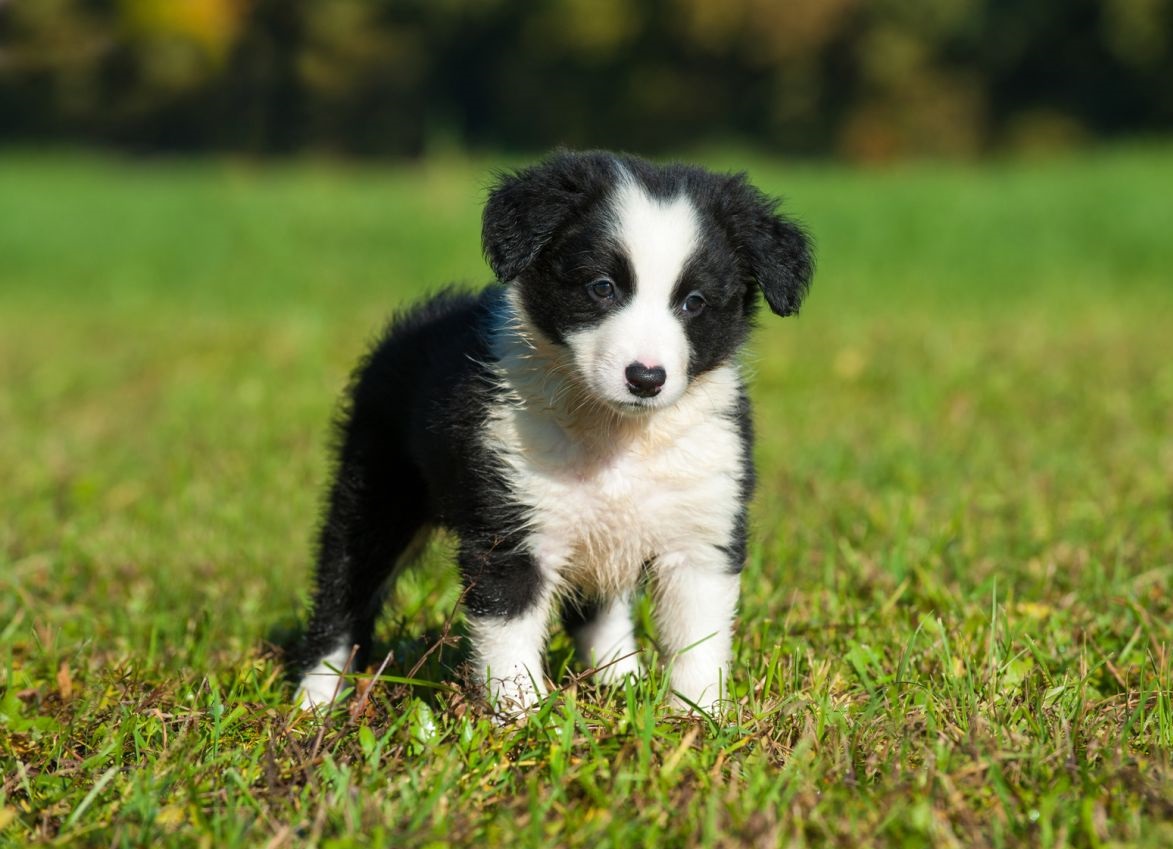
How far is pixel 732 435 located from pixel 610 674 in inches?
32.2

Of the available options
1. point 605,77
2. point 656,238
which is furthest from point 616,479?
point 605,77

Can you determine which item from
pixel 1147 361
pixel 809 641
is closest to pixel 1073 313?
pixel 1147 361

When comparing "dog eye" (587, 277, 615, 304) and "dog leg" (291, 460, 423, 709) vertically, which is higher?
"dog eye" (587, 277, 615, 304)

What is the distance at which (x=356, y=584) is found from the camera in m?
4.26

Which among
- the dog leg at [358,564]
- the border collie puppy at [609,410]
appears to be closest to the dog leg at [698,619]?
the border collie puppy at [609,410]

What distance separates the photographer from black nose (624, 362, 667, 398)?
3203 mm

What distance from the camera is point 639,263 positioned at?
3.34 m

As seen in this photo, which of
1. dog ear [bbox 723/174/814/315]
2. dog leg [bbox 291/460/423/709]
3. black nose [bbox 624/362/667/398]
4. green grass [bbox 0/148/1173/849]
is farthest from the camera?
dog leg [bbox 291/460/423/709]

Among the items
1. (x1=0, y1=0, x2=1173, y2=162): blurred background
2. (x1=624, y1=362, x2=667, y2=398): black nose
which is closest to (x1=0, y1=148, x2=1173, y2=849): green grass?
(x1=624, y1=362, x2=667, y2=398): black nose

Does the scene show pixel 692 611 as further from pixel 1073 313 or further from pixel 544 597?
pixel 1073 313

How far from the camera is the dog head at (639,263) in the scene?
3283 mm

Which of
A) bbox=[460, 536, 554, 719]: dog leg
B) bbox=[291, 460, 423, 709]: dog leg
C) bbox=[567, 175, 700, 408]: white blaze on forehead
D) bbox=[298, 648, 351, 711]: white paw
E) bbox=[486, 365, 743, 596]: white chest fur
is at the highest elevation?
bbox=[567, 175, 700, 408]: white blaze on forehead

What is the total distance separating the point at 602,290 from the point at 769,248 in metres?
0.49

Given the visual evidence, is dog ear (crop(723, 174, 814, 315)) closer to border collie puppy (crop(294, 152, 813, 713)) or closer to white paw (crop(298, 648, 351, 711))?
border collie puppy (crop(294, 152, 813, 713))
